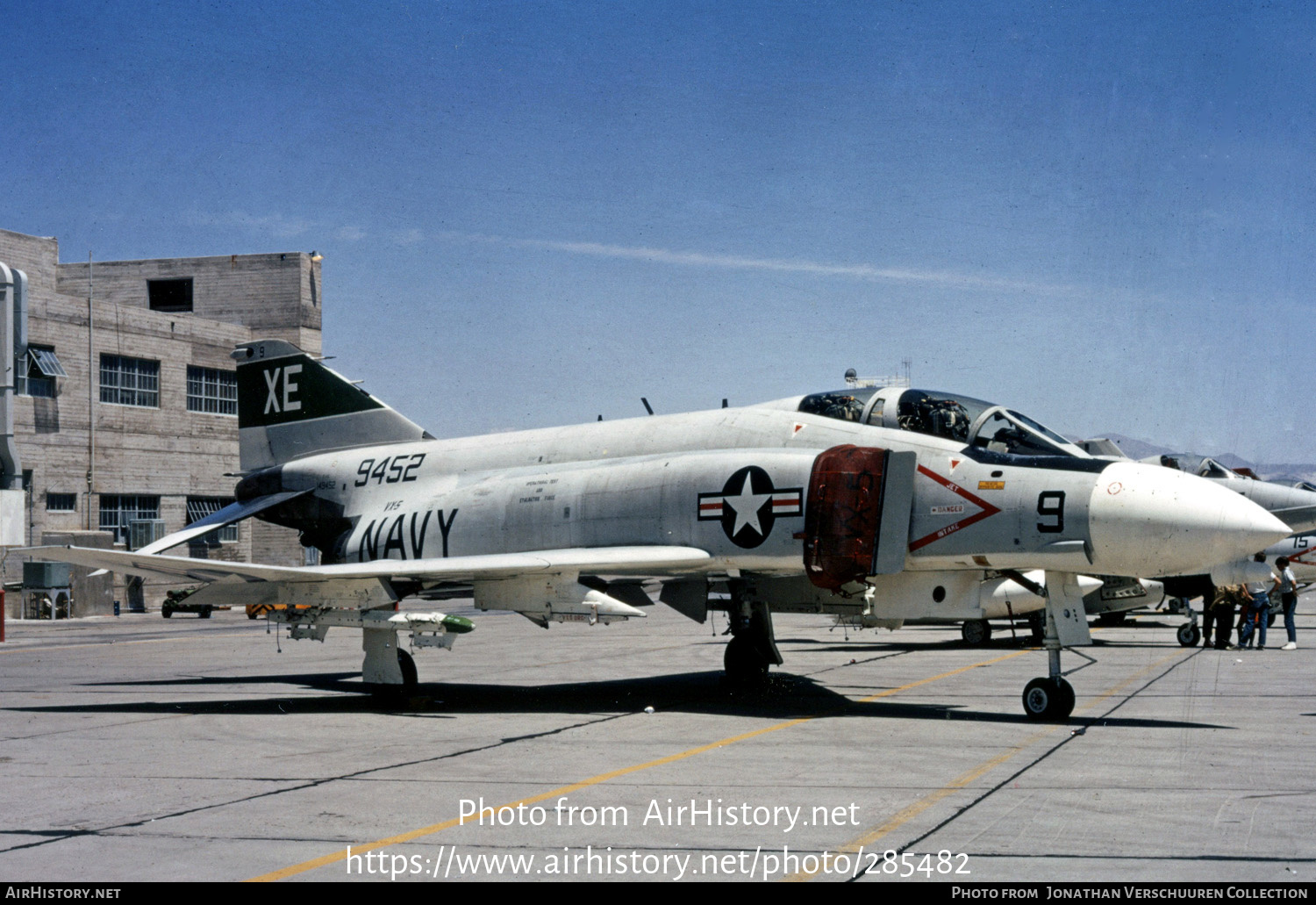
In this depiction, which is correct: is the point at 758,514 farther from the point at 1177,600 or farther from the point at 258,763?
the point at 1177,600

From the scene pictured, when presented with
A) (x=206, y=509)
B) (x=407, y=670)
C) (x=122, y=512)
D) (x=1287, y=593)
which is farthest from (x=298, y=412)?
(x=206, y=509)

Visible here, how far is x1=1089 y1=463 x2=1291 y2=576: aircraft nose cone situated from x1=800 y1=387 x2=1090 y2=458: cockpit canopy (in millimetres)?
853

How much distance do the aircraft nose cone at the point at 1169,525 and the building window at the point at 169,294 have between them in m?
52.0

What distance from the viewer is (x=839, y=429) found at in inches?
530

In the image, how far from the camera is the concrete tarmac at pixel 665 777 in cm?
655

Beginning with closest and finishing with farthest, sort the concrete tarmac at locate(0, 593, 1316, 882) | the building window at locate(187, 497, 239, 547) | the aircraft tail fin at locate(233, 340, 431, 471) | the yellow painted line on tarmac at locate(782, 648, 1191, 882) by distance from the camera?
the concrete tarmac at locate(0, 593, 1316, 882)
the yellow painted line on tarmac at locate(782, 648, 1191, 882)
the aircraft tail fin at locate(233, 340, 431, 471)
the building window at locate(187, 497, 239, 547)

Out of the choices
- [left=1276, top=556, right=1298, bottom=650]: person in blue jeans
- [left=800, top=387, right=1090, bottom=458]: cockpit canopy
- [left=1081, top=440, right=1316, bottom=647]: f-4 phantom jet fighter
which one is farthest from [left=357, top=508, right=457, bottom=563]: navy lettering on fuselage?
[left=1276, top=556, right=1298, bottom=650]: person in blue jeans

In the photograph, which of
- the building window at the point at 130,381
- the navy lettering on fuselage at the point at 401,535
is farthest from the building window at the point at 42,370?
the navy lettering on fuselage at the point at 401,535

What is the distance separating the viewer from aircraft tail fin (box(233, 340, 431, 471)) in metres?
19.6

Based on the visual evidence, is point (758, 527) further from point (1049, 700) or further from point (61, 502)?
point (61, 502)

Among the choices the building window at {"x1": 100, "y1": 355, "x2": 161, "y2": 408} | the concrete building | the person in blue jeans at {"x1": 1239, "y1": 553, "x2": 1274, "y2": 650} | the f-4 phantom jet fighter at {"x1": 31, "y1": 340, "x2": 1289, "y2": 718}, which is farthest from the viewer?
the building window at {"x1": 100, "y1": 355, "x2": 161, "y2": 408}

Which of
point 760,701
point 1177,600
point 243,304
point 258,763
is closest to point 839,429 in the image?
point 760,701

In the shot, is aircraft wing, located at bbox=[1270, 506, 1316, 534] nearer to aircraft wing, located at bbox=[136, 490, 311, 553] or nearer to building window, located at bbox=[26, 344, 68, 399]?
aircraft wing, located at bbox=[136, 490, 311, 553]

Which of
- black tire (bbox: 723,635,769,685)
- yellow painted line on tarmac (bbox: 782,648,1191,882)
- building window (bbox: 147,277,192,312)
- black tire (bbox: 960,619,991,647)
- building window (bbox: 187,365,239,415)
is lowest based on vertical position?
black tire (bbox: 960,619,991,647)
